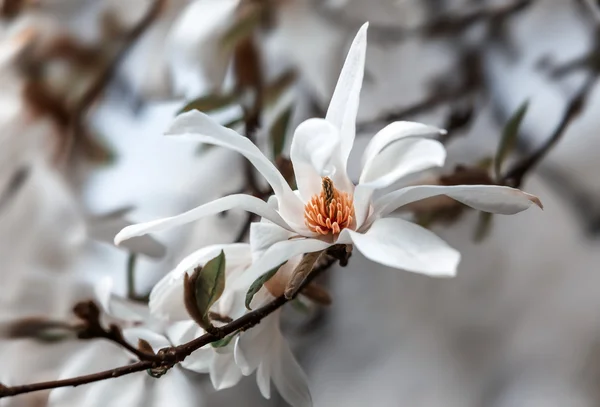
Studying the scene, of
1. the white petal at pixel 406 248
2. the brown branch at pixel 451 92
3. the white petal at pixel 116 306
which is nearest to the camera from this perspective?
the white petal at pixel 406 248

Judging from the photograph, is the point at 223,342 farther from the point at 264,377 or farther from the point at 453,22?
the point at 453,22

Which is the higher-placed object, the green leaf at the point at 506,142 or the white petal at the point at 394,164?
the white petal at the point at 394,164

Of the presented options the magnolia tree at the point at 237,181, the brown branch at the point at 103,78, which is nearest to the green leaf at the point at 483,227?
the magnolia tree at the point at 237,181

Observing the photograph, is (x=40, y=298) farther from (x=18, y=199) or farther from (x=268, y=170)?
(x=268, y=170)

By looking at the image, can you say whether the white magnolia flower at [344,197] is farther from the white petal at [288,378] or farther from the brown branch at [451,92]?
the brown branch at [451,92]

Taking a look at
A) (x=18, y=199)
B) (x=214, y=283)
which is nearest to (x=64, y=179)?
(x=18, y=199)

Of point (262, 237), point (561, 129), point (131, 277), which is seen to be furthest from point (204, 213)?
point (561, 129)

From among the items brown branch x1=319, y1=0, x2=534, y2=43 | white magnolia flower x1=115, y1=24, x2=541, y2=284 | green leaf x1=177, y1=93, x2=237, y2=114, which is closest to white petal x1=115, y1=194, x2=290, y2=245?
white magnolia flower x1=115, y1=24, x2=541, y2=284
